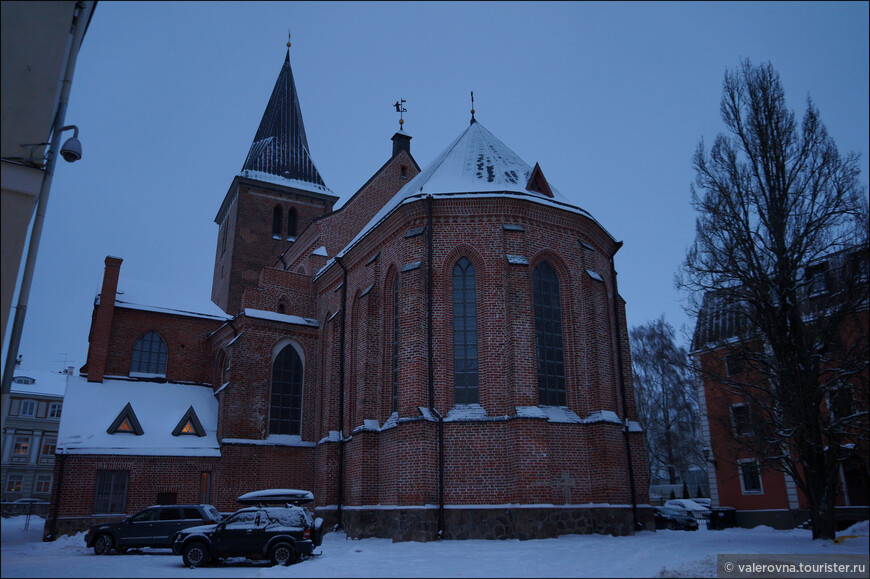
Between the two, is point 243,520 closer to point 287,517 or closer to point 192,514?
point 287,517

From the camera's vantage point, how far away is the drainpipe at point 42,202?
9.48 metres

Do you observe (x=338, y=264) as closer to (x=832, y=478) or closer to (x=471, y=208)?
(x=471, y=208)

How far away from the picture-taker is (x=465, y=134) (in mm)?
22859

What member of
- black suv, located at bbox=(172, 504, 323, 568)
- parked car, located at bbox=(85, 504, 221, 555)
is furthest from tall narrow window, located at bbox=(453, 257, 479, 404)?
parked car, located at bbox=(85, 504, 221, 555)

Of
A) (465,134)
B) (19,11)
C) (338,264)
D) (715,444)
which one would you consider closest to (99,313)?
(338,264)

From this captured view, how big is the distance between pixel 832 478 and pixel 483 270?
9.98 m

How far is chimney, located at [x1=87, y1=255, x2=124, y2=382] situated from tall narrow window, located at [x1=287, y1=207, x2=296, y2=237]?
1125 centimetres

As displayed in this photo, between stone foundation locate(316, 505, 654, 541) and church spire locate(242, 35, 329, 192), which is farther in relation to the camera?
church spire locate(242, 35, 329, 192)

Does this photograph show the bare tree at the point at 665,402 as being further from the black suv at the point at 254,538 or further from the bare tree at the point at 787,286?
the black suv at the point at 254,538

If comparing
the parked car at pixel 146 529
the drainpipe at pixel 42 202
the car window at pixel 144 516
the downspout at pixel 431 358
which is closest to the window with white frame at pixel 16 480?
the parked car at pixel 146 529

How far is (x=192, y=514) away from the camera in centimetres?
1656

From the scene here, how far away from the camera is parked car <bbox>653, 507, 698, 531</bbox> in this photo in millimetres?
23156

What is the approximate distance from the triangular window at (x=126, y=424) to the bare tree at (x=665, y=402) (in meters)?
27.4

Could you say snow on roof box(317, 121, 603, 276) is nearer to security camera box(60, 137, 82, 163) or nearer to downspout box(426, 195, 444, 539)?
downspout box(426, 195, 444, 539)
